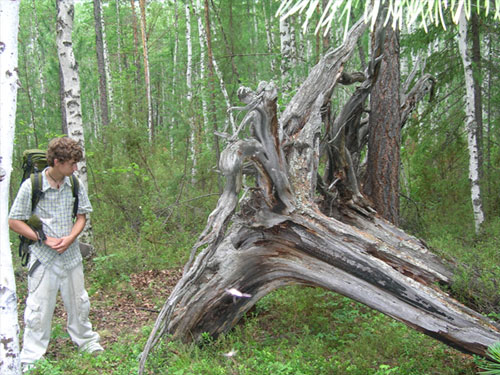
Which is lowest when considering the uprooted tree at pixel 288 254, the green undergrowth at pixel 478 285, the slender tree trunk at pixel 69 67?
the green undergrowth at pixel 478 285

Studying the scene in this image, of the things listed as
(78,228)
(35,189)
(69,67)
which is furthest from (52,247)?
(69,67)

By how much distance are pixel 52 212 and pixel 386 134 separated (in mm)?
4849

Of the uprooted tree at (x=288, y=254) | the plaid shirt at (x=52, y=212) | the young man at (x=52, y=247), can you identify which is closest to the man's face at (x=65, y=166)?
the young man at (x=52, y=247)

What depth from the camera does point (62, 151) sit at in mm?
4234

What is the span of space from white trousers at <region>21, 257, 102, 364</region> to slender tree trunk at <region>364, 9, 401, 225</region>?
4.53 m

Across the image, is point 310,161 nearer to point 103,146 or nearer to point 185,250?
point 185,250

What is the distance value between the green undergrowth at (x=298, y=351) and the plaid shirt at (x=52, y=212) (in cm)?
107

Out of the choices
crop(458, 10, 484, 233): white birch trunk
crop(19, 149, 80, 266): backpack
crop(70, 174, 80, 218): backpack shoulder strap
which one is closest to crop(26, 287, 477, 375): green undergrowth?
crop(19, 149, 80, 266): backpack

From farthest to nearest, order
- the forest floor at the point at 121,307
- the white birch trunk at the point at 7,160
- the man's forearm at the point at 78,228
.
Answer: the forest floor at the point at 121,307
the man's forearm at the point at 78,228
the white birch trunk at the point at 7,160

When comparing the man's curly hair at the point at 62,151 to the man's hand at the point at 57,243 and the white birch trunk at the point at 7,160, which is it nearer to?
the man's hand at the point at 57,243

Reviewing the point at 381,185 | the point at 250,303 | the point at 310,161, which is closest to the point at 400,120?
the point at 381,185

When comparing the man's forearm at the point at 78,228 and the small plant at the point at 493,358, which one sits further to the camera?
the man's forearm at the point at 78,228

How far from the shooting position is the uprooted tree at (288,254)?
4.06 metres

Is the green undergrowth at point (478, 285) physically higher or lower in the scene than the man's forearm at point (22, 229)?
lower
